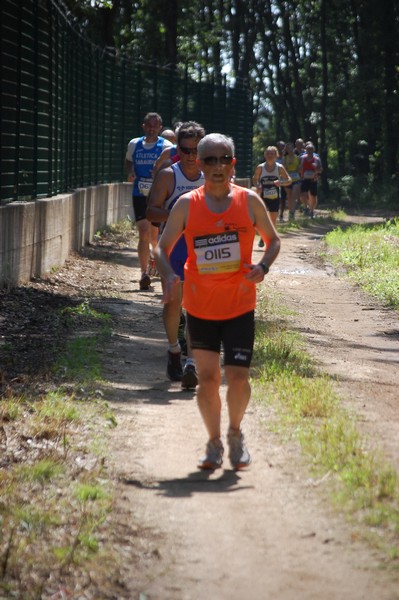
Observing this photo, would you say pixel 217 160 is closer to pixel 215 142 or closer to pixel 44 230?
pixel 215 142

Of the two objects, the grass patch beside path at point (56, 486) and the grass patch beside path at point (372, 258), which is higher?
the grass patch beside path at point (56, 486)

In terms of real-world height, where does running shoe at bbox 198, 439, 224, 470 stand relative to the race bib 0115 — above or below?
below

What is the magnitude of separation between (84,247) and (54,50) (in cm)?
405

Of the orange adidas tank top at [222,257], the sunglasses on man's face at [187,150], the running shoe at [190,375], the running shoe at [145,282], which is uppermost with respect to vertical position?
the sunglasses on man's face at [187,150]

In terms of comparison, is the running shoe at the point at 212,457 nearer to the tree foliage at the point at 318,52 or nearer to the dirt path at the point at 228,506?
the dirt path at the point at 228,506

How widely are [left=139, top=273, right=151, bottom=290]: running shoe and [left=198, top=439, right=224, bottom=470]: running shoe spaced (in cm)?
810

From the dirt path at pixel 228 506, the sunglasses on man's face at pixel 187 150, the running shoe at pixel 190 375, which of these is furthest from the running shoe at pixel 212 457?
the sunglasses on man's face at pixel 187 150

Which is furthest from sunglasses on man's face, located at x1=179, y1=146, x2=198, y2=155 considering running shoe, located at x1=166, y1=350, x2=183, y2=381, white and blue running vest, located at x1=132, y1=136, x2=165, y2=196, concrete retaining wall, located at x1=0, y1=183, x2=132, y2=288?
white and blue running vest, located at x1=132, y1=136, x2=165, y2=196

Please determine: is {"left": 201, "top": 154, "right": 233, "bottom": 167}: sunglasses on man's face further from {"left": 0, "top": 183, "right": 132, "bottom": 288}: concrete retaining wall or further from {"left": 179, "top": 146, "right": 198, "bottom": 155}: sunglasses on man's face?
{"left": 0, "top": 183, "right": 132, "bottom": 288}: concrete retaining wall

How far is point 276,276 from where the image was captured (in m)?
17.6

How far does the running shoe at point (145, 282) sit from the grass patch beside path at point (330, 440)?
4.26 metres

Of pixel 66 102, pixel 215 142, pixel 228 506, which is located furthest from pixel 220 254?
pixel 66 102

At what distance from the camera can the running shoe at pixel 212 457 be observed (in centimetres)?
655

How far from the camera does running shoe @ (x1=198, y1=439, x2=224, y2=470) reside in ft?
21.5
